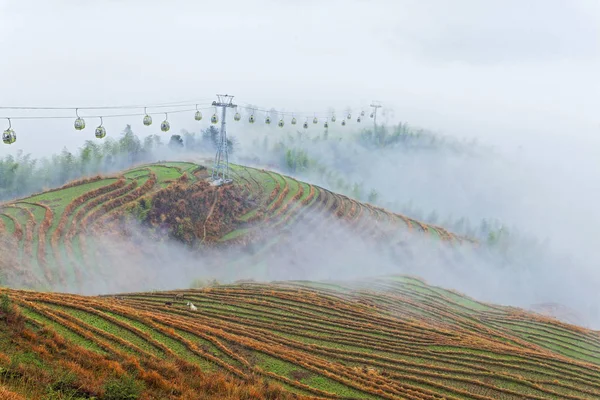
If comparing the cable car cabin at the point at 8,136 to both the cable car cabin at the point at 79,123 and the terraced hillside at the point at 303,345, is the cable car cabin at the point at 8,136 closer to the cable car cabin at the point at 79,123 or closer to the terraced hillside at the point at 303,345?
the cable car cabin at the point at 79,123

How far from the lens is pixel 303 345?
1021 inches

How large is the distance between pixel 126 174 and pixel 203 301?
2777cm

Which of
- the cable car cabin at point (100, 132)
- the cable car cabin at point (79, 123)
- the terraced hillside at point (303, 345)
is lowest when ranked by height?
the terraced hillside at point (303, 345)

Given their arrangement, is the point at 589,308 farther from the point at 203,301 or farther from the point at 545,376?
the point at 203,301

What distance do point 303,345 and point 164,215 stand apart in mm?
27569

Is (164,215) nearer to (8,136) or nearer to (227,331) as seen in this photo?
(8,136)

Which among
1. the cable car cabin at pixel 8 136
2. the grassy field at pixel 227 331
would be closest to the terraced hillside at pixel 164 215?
the grassy field at pixel 227 331

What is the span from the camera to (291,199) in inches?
2397

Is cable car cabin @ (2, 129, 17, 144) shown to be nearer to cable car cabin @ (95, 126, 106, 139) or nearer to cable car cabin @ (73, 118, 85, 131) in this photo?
cable car cabin @ (73, 118, 85, 131)

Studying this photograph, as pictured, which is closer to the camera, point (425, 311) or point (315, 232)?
point (425, 311)

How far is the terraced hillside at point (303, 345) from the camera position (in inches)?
723

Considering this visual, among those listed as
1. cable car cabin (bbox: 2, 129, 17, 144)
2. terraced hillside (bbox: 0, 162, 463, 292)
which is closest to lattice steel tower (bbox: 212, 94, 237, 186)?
terraced hillside (bbox: 0, 162, 463, 292)

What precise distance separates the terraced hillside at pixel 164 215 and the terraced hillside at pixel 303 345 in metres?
9.61

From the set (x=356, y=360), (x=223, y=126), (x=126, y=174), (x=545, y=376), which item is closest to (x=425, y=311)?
(x=545, y=376)
